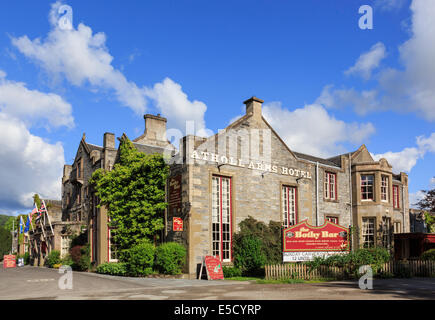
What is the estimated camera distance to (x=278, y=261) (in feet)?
75.6

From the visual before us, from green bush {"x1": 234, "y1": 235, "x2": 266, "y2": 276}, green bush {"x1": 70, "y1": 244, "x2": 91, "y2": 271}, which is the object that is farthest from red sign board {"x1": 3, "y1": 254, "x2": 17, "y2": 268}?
green bush {"x1": 234, "y1": 235, "x2": 266, "y2": 276}

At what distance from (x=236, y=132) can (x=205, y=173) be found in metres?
3.65

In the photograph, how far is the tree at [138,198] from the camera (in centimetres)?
2336

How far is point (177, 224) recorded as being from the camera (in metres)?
21.1

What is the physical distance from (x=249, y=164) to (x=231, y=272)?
21.5ft

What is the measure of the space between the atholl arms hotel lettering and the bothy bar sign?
5438 millimetres

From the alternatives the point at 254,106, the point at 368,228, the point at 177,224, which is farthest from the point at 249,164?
the point at 368,228

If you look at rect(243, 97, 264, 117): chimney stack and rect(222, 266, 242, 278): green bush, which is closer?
rect(222, 266, 242, 278): green bush

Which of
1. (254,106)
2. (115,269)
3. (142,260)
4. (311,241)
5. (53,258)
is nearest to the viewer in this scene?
(311,241)

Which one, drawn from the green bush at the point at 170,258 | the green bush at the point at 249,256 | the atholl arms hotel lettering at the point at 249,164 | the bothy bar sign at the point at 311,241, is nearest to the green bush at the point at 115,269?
the green bush at the point at 170,258

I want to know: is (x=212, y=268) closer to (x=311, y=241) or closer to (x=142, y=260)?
(x=142, y=260)

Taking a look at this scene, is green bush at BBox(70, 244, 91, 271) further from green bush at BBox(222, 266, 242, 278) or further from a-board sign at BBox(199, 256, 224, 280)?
green bush at BBox(222, 266, 242, 278)

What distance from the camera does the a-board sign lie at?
20.0 m

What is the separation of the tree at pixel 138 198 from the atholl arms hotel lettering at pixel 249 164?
2.65 metres
